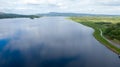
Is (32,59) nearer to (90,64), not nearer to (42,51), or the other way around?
(42,51)

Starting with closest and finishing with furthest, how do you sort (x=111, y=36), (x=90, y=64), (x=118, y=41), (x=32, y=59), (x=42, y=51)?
1. (x=90, y=64)
2. (x=32, y=59)
3. (x=42, y=51)
4. (x=118, y=41)
5. (x=111, y=36)

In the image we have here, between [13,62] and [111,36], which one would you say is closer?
[13,62]

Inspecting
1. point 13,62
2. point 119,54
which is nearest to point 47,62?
point 13,62

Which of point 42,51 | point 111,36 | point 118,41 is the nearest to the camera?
point 42,51

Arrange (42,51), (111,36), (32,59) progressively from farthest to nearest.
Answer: (111,36)
(42,51)
(32,59)

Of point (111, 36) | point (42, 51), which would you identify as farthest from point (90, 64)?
point (111, 36)

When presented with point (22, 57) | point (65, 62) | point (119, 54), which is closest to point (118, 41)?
point (119, 54)

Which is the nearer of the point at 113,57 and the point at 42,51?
the point at 113,57

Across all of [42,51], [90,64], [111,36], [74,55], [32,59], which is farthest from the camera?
[111,36]

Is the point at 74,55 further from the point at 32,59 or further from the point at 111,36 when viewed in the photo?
the point at 111,36
